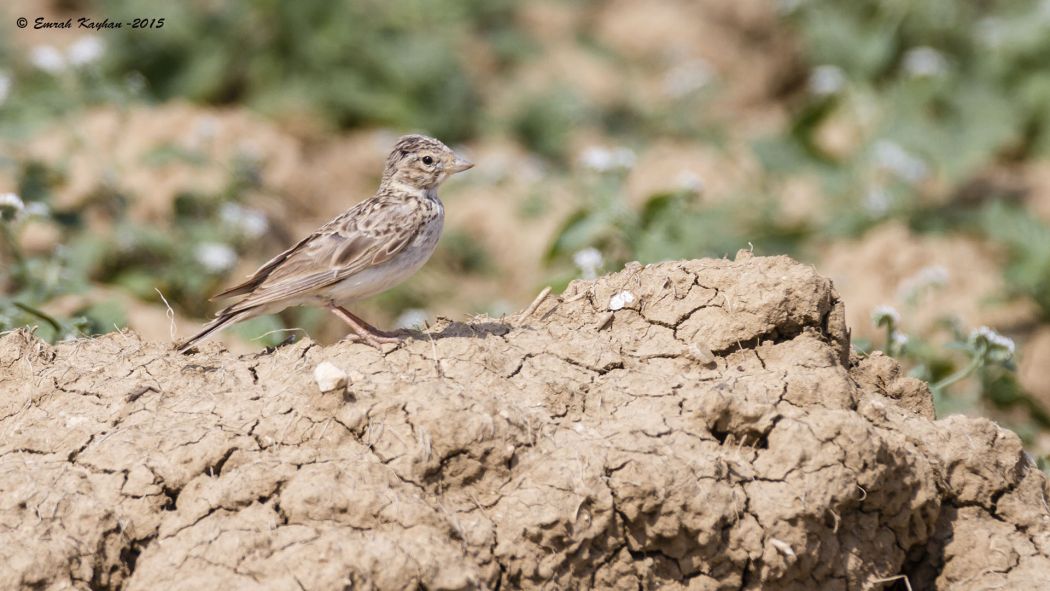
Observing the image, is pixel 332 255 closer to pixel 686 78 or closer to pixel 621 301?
pixel 621 301

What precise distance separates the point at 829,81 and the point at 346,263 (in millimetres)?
7873

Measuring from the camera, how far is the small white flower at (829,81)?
13.1m

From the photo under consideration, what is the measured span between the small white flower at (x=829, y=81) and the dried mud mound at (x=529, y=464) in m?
7.32

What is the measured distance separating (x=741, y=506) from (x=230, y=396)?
2.09m

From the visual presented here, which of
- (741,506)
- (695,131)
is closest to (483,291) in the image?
(695,131)

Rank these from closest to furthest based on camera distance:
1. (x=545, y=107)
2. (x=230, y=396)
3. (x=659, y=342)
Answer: (x=230, y=396)
(x=659, y=342)
(x=545, y=107)

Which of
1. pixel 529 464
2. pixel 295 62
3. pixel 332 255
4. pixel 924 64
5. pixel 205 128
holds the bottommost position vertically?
pixel 529 464

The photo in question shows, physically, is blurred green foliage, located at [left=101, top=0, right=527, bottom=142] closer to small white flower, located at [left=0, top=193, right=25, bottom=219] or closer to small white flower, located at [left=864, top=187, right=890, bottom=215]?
small white flower, located at [left=864, top=187, right=890, bottom=215]

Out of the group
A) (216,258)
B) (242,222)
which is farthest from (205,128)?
(216,258)

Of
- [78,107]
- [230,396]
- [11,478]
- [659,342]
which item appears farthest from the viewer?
[78,107]

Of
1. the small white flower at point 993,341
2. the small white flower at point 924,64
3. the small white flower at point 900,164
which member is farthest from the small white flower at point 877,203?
the small white flower at point 993,341

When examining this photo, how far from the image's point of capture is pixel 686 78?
49.7 ft

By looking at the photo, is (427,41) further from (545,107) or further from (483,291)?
(483,291)

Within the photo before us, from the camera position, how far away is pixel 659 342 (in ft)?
19.9
